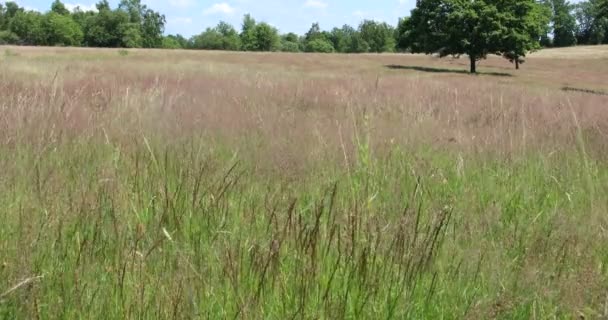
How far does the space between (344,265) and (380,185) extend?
4.26 feet

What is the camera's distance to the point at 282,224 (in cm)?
242

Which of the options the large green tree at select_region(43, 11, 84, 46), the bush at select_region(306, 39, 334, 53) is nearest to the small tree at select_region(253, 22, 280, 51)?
the bush at select_region(306, 39, 334, 53)

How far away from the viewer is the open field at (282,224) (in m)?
1.84

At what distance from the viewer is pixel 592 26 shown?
11369cm

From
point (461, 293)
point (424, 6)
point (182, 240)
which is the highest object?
point (424, 6)

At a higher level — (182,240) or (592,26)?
(592,26)

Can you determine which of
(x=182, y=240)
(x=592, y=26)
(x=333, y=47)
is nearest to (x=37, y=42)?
(x=333, y=47)

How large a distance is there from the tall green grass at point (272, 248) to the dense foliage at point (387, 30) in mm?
37531

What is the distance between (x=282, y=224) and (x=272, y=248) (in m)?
0.53

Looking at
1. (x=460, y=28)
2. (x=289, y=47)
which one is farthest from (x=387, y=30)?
(x=460, y=28)

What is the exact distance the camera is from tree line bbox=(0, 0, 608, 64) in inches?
1788

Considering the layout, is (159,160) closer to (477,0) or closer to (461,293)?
(461,293)

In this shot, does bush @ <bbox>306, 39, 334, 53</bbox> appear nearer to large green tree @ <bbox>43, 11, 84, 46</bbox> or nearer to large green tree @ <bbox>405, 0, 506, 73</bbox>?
large green tree @ <bbox>43, 11, 84, 46</bbox>

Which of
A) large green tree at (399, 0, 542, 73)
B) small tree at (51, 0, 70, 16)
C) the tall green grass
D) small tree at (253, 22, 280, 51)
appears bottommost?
the tall green grass
